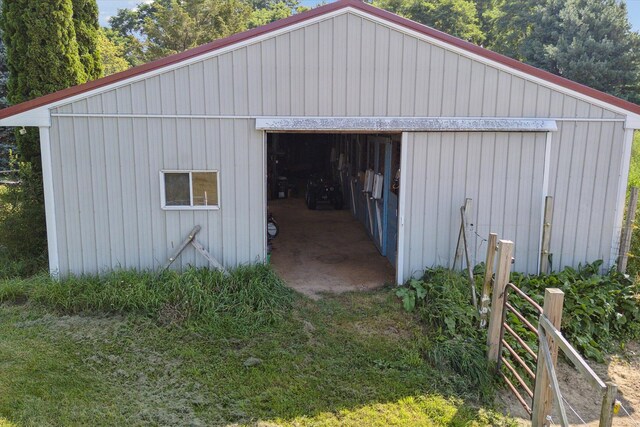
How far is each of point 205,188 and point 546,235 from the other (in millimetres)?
5084

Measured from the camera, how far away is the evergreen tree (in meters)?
9.90

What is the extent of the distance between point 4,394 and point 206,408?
1.96 meters

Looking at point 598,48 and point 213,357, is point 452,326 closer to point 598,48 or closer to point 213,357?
point 213,357

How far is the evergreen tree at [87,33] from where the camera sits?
990 cm

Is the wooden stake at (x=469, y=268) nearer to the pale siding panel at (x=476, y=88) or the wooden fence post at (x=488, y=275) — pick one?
the wooden fence post at (x=488, y=275)

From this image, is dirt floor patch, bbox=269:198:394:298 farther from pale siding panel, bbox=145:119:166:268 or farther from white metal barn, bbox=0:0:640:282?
pale siding panel, bbox=145:119:166:268

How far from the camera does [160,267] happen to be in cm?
700

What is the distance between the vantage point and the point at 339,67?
670 cm

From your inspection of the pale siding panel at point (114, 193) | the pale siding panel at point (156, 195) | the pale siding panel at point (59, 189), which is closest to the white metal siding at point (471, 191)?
the pale siding panel at point (156, 195)

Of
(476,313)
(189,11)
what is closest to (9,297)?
(476,313)

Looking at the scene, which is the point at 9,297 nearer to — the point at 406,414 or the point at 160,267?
the point at 160,267

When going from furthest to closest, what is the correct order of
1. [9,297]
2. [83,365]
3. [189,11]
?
[189,11]
[9,297]
[83,365]

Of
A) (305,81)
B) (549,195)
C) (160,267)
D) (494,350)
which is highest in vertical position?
(305,81)

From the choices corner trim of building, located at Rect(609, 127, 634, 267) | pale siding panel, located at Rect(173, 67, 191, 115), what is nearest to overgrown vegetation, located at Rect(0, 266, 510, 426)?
pale siding panel, located at Rect(173, 67, 191, 115)
